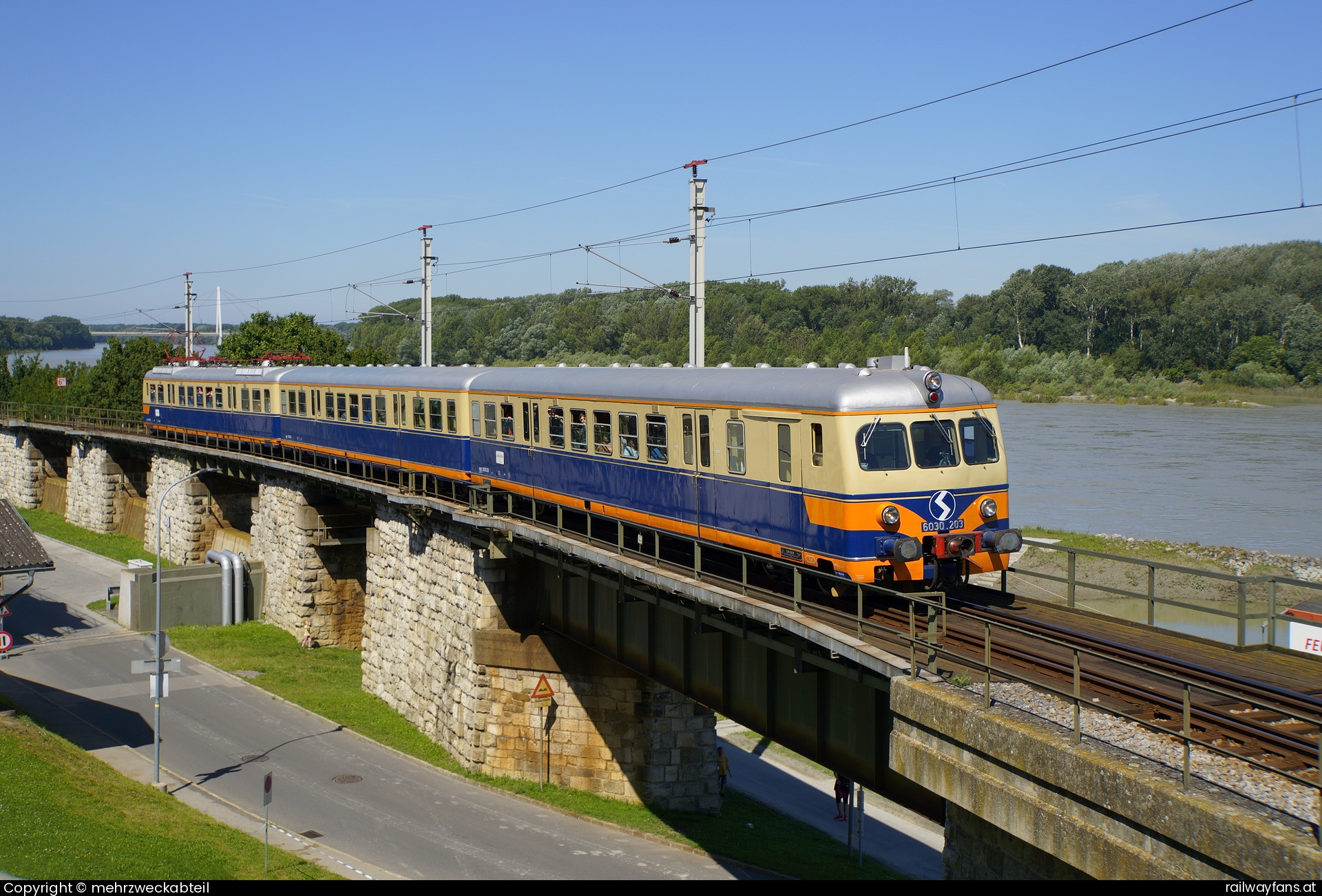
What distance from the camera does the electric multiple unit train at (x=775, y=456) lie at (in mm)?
15617

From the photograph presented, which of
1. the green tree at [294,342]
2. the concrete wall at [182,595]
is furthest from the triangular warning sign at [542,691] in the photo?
the green tree at [294,342]

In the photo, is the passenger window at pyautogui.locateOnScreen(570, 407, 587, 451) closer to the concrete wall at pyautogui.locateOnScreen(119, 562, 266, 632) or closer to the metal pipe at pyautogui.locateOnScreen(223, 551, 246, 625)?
the concrete wall at pyautogui.locateOnScreen(119, 562, 266, 632)

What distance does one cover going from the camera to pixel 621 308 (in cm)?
10169

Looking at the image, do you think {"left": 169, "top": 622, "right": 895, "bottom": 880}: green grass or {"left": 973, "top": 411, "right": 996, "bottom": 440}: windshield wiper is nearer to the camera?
{"left": 973, "top": 411, "right": 996, "bottom": 440}: windshield wiper

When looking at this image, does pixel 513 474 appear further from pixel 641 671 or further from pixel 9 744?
pixel 9 744

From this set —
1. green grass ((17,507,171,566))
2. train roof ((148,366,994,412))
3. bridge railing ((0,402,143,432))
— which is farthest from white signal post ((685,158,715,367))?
bridge railing ((0,402,143,432))

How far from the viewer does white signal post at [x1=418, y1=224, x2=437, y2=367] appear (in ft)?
134

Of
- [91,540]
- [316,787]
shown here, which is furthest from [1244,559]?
[91,540]

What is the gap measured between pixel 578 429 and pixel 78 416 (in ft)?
195

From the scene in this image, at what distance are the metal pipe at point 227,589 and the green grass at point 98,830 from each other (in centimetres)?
1884

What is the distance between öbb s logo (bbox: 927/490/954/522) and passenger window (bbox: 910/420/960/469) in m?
0.43

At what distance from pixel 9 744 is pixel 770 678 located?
49.2ft

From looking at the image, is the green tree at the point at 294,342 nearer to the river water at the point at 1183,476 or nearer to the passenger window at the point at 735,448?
the river water at the point at 1183,476

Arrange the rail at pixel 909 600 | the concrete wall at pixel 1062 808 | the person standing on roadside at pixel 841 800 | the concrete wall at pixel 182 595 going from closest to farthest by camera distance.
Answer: the concrete wall at pixel 1062 808 < the rail at pixel 909 600 < the person standing on roadside at pixel 841 800 < the concrete wall at pixel 182 595
